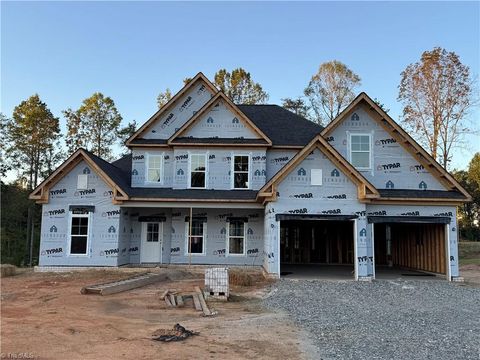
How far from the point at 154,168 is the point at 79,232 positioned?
446 cm

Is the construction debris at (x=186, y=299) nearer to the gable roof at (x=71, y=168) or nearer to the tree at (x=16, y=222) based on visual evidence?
the gable roof at (x=71, y=168)

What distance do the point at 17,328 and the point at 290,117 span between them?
17272 mm

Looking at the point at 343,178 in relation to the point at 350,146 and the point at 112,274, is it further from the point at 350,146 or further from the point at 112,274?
the point at 112,274

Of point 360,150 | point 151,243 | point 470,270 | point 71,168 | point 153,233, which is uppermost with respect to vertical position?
point 360,150

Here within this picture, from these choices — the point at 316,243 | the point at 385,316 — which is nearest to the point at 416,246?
the point at 316,243

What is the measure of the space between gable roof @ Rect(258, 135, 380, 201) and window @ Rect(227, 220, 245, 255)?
12.0ft

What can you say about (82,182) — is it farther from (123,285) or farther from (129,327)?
(129,327)

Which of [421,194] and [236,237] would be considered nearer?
[421,194]

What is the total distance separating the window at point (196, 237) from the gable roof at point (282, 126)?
5250 mm

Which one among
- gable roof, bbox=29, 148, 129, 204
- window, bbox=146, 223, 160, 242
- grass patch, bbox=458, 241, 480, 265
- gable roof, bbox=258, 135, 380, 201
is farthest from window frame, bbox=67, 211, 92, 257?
grass patch, bbox=458, 241, 480, 265

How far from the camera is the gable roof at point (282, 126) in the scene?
65.6ft

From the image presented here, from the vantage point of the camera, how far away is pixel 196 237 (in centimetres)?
1906

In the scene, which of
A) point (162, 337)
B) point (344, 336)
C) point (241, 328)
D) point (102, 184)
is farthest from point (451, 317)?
point (102, 184)

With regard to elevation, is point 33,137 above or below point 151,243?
above
